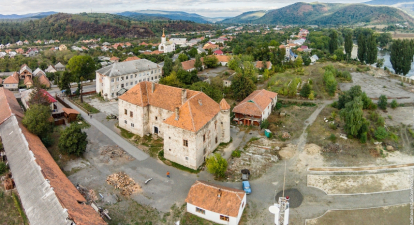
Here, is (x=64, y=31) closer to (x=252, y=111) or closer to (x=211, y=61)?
(x=211, y=61)

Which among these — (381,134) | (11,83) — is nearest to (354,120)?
(381,134)

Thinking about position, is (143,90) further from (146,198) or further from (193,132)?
(146,198)

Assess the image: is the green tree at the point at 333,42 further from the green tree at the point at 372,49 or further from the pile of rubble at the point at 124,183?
the pile of rubble at the point at 124,183

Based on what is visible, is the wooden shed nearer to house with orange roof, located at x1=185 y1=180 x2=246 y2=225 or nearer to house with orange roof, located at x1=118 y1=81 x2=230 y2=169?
house with orange roof, located at x1=118 y1=81 x2=230 y2=169

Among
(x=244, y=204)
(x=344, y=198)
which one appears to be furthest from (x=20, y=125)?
(x=344, y=198)

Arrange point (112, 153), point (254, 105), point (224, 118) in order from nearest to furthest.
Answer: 1. point (112, 153)
2. point (224, 118)
3. point (254, 105)

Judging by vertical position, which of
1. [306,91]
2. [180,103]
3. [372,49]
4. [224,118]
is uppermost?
[372,49]
